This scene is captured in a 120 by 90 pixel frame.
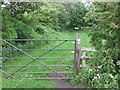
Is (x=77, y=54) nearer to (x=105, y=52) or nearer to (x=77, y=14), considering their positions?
(x=105, y=52)

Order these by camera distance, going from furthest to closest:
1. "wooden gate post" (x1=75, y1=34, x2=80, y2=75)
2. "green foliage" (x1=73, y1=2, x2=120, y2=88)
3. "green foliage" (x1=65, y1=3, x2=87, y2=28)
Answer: "green foliage" (x1=65, y1=3, x2=87, y2=28) < "wooden gate post" (x1=75, y1=34, x2=80, y2=75) < "green foliage" (x1=73, y1=2, x2=120, y2=88)

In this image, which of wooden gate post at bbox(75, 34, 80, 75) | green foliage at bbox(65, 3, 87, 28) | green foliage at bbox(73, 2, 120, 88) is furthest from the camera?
green foliage at bbox(65, 3, 87, 28)

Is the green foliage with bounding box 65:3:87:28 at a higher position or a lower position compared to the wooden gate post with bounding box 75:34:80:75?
higher

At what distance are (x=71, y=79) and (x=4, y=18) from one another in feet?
10.3

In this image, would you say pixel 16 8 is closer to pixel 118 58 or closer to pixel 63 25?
pixel 118 58

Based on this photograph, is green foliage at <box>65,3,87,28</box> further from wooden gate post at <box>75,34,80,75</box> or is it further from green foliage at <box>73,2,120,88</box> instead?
wooden gate post at <box>75,34,80,75</box>

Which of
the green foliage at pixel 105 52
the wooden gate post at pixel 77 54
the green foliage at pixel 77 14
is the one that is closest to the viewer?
the green foliage at pixel 105 52

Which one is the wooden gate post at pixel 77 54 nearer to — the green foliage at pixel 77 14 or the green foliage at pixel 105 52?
the green foliage at pixel 105 52

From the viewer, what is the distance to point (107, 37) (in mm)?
3508

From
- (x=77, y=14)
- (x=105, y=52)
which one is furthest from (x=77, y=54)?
(x=77, y=14)

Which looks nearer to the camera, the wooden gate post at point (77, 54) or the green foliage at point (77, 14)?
the wooden gate post at point (77, 54)

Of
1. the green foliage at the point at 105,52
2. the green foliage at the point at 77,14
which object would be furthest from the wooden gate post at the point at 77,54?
the green foliage at the point at 77,14

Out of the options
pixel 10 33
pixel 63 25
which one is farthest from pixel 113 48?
pixel 63 25

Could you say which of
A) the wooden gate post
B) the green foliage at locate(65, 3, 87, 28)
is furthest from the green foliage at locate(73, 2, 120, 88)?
the green foliage at locate(65, 3, 87, 28)
